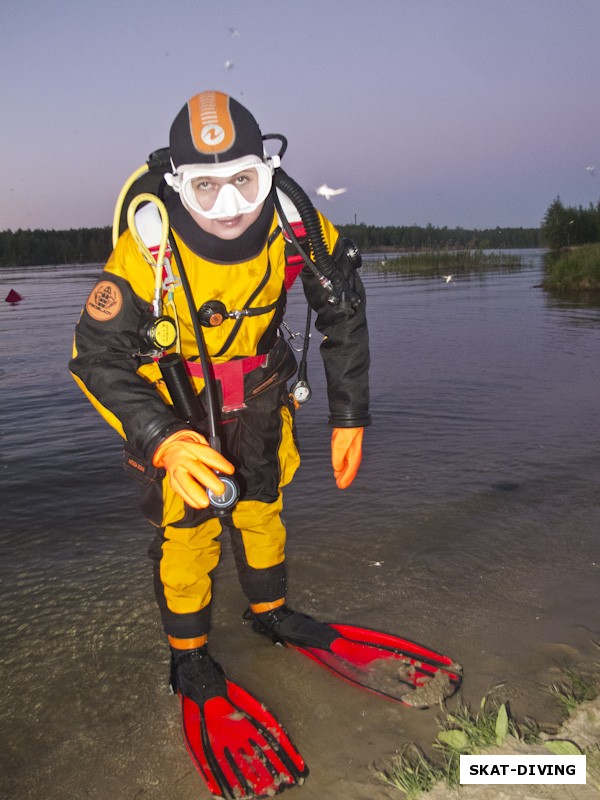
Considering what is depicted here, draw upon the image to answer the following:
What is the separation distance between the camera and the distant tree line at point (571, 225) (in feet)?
131

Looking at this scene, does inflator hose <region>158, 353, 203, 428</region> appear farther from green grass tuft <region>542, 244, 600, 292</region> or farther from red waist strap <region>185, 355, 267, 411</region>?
green grass tuft <region>542, 244, 600, 292</region>

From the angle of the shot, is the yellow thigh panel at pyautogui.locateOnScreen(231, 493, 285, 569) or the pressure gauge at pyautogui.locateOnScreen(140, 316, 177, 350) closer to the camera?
the pressure gauge at pyautogui.locateOnScreen(140, 316, 177, 350)

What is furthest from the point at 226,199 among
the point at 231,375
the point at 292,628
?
the point at 292,628

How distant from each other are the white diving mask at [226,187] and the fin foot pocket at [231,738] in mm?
1823

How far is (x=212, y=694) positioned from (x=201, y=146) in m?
2.13

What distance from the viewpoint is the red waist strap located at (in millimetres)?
2729

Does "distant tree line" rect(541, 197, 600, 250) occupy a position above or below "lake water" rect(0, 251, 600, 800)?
above

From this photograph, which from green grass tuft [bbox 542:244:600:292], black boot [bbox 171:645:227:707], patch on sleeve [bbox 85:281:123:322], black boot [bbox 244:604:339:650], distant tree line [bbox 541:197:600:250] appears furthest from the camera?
distant tree line [bbox 541:197:600:250]

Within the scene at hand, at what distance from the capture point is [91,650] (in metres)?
2.93

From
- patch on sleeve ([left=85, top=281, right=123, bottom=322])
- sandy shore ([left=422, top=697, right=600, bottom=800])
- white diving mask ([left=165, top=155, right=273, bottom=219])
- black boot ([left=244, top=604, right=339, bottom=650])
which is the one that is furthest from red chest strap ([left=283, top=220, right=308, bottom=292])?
sandy shore ([left=422, top=697, right=600, bottom=800])

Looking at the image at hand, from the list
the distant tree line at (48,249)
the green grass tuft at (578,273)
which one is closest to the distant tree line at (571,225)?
the green grass tuft at (578,273)

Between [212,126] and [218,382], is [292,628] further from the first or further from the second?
[212,126]

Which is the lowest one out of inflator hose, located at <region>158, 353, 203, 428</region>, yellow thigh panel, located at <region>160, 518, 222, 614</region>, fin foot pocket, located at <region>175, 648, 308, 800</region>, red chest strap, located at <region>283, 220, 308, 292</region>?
fin foot pocket, located at <region>175, 648, 308, 800</region>

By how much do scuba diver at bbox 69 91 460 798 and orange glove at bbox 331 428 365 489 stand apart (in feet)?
0.29
